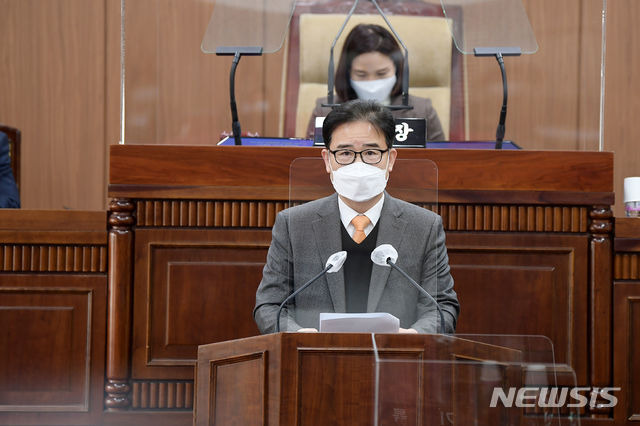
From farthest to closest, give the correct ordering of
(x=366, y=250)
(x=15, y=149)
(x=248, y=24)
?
(x=15, y=149), (x=248, y=24), (x=366, y=250)

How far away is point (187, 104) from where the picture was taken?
309 cm

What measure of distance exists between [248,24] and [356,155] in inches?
→ 44.7

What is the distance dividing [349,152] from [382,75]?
1.11 m

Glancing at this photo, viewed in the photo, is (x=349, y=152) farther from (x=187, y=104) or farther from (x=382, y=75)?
(x=187, y=104)

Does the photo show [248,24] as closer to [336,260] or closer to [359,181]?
[359,181]

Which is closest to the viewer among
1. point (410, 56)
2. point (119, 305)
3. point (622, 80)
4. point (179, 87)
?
point (119, 305)

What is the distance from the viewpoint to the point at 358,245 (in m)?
1.85

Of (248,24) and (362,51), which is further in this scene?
(362,51)

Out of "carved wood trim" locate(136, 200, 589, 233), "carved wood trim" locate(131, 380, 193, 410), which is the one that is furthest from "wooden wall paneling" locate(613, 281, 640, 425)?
"carved wood trim" locate(131, 380, 193, 410)

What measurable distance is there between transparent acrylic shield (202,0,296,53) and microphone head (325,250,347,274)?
1.22m

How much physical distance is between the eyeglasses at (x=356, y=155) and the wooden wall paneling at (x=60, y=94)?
2250mm

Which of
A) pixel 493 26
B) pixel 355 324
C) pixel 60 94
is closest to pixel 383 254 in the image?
pixel 355 324

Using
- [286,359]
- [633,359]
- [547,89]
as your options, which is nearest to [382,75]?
[547,89]

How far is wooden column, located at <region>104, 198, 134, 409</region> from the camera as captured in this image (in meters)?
2.25
